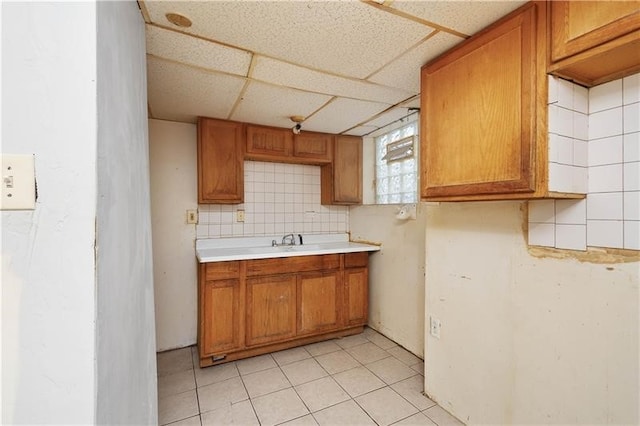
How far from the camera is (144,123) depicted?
1.24 m

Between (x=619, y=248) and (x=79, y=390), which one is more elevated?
(x=619, y=248)

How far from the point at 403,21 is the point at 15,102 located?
53.4 inches

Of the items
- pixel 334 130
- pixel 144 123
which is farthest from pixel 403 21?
pixel 334 130

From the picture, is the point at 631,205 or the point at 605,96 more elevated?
the point at 605,96

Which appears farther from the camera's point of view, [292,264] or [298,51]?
[292,264]

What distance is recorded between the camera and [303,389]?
192 centimetres

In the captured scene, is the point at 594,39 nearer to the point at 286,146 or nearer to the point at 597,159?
the point at 597,159

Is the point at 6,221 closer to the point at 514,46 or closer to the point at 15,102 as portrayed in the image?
the point at 15,102

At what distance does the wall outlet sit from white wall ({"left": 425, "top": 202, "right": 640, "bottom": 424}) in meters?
0.03

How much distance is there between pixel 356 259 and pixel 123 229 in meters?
2.13

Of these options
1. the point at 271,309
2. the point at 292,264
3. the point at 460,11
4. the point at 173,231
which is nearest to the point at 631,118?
the point at 460,11

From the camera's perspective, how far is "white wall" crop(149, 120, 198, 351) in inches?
98.3

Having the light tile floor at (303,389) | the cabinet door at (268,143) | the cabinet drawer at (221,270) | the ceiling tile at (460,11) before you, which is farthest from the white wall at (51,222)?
the cabinet door at (268,143)

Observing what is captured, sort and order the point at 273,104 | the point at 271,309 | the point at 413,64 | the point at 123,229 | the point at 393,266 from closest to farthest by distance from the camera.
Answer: the point at 123,229 → the point at 413,64 → the point at 273,104 → the point at 271,309 → the point at 393,266
